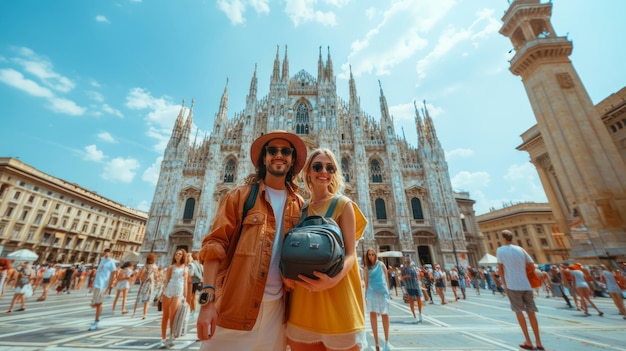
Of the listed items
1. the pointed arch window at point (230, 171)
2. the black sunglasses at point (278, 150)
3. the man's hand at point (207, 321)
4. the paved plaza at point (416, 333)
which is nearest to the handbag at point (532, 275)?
the paved plaza at point (416, 333)

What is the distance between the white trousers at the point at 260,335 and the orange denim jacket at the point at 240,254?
3.5 inches

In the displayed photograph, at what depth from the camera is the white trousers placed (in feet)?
4.31

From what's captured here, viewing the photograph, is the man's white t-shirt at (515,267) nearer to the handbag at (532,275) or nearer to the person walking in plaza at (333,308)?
the handbag at (532,275)

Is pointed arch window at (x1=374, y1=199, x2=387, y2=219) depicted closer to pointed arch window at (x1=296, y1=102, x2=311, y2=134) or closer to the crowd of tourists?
pointed arch window at (x1=296, y1=102, x2=311, y2=134)

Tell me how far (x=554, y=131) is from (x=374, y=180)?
1296cm

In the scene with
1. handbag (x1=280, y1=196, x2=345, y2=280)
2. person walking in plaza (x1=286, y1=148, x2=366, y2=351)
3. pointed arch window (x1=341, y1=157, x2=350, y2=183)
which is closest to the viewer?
handbag (x1=280, y1=196, x2=345, y2=280)

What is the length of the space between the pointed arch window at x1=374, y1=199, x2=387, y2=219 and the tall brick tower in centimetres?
1192

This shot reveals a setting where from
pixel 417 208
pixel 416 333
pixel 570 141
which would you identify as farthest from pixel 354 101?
pixel 416 333

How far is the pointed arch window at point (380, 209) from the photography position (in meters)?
22.1

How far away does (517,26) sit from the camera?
19.2 meters

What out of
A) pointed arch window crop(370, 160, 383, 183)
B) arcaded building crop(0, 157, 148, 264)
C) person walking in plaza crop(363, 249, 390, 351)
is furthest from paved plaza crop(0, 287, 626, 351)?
arcaded building crop(0, 157, 148, 264)

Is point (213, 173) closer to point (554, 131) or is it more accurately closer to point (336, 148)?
point (336, 148)

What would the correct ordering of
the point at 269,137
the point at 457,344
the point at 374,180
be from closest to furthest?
the point at 269,137 → the point at 457,344 → the point at 374,180

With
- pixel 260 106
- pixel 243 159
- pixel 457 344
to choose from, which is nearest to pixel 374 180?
pixel 243 159
